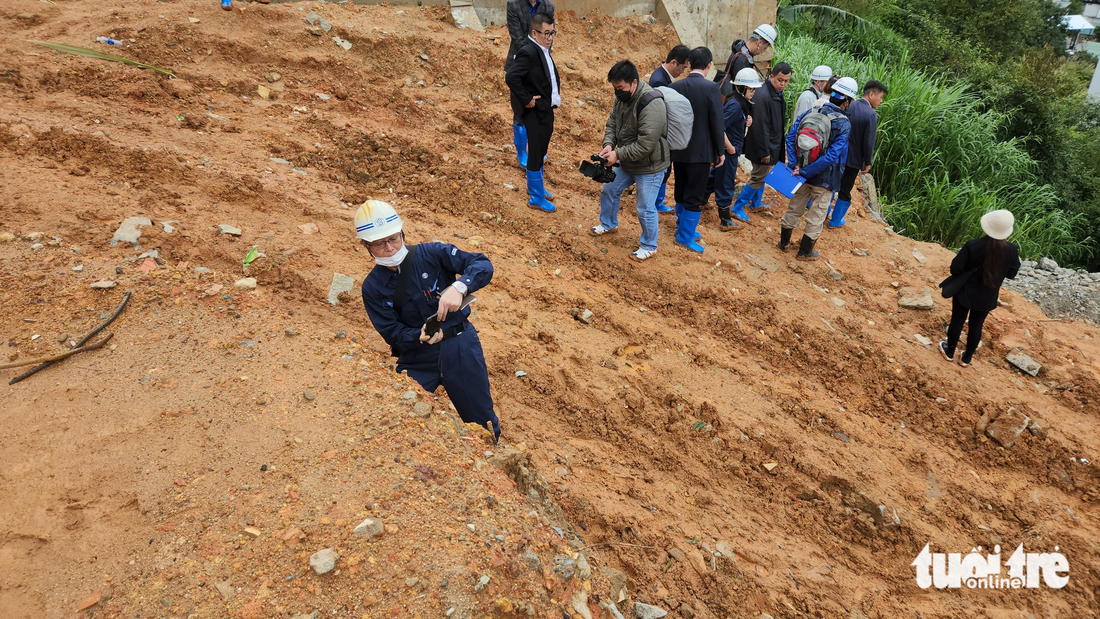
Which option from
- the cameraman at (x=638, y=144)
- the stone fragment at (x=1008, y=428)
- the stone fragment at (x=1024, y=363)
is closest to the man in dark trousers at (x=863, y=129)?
the cameraman at (x=638, y=144)

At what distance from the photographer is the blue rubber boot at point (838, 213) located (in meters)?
6.68

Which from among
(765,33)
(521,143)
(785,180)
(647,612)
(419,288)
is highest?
(765,33)

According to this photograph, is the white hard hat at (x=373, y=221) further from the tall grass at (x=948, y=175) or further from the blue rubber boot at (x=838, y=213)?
the tall grass at (x=948, y=175)

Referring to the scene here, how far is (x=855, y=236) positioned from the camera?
665 centimetres

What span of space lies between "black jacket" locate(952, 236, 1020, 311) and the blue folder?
1498mm

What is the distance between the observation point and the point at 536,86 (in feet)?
18.0

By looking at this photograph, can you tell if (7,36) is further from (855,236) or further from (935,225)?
(935,225)

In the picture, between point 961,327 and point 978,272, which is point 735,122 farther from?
point 961,327

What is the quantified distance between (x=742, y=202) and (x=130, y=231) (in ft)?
18.3

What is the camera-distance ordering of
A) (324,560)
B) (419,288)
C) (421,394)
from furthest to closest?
(421,394) < (419,288) < (324,560)

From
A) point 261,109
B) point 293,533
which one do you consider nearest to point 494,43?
point 261,109

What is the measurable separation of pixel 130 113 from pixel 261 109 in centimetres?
112

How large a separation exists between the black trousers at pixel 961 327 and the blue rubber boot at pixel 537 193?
3.52m

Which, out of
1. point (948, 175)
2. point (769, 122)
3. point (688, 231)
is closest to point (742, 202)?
point (769, 122)
